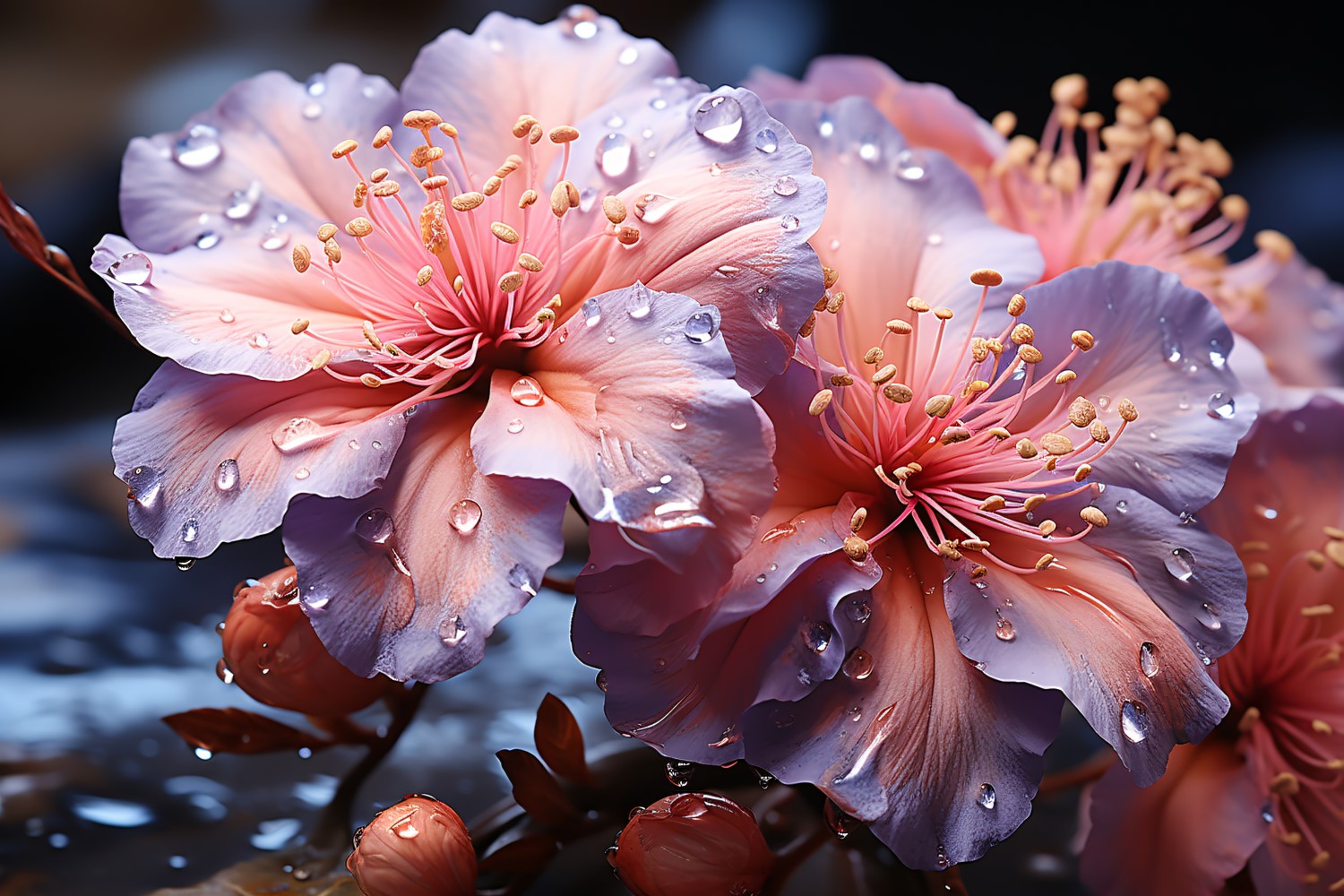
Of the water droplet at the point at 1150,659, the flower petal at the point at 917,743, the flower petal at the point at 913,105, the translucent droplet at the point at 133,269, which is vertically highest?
the flower petal at the point at 913,105

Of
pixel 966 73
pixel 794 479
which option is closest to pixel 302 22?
pixel 966 73

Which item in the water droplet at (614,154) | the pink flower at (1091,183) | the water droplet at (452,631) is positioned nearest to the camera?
the water droplet at (452,631)

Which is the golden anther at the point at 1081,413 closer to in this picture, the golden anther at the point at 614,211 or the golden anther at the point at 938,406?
the golden anther at the point at 938,406

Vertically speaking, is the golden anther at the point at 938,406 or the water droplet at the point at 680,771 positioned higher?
the golden anther at the point at 938,406

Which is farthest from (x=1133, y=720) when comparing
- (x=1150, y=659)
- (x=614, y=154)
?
(x=614, y=154)

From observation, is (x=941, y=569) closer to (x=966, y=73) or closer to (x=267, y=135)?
(x=267, y=135)

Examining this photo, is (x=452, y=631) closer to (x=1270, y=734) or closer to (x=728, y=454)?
(x=728, y=454)

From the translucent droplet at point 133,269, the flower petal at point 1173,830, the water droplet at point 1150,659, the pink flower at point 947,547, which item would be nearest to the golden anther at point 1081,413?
the pink flower at point 947,547
